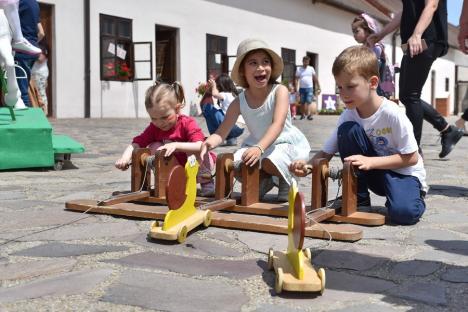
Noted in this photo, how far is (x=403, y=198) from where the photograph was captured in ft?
10.1

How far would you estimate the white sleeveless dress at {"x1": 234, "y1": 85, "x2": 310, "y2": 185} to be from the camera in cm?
359

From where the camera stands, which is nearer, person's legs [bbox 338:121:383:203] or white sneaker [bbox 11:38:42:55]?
person's legs [bbox 338:121:383:203]

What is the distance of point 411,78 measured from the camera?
4742mm

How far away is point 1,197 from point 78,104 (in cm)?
1216

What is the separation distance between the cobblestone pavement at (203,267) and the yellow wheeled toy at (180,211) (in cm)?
6

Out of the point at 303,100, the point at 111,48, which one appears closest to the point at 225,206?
the point at 111,48

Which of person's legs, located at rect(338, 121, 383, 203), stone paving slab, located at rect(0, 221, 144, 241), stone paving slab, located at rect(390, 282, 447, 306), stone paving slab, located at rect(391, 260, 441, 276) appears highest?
person's legs, located at rect(338, 121, 383, 203)

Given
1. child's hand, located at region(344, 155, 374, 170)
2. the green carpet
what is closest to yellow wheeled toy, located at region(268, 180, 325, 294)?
child's hand, located at region(344, 155, 374, 170)

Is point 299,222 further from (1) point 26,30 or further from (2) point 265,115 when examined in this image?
(1) point 26,30

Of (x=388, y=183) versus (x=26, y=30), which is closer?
(x=388, y=183)

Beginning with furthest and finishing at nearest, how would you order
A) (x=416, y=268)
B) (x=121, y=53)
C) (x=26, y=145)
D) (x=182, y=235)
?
(x=121, y=53)
(x=26, y=145)
(x=182, y=235)
(x=416, y=268)

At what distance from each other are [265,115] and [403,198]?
3.22 ft

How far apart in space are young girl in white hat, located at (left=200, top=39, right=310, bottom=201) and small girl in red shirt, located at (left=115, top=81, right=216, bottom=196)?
22 cm

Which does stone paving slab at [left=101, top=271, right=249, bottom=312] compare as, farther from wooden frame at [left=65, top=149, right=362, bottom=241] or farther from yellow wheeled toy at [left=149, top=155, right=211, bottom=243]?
wooden frame at [left=65, top=149, right=362, bottom=241]
